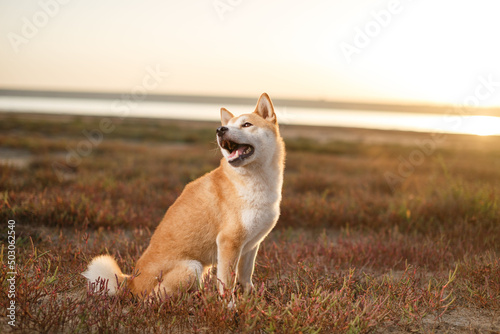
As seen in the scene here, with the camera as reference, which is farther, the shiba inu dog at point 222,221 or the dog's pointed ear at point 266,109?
the dog's pointed ear at point 266,109

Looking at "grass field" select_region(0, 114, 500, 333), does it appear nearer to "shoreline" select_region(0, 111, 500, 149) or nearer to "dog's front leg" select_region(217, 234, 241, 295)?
"dog's front leg" select_region(217, 234, 241, 295)

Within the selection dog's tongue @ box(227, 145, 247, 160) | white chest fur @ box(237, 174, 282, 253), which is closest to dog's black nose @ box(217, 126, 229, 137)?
dog's tongue @ box(227, 145, 247, 160)

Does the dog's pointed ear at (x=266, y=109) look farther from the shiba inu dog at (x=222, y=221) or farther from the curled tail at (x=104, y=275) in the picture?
the curled tail at (x=104, y=275)

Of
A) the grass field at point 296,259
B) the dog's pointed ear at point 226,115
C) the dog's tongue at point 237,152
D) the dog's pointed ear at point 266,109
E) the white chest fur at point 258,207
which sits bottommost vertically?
the grass field at point 296,259

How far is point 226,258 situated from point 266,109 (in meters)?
1.52

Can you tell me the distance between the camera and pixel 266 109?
3.89m

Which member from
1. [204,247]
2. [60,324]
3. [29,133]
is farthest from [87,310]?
[29,133]

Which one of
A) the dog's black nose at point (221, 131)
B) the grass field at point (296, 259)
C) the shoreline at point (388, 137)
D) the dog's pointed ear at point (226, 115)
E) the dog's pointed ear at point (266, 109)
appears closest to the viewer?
the grass field at point (296, 259)

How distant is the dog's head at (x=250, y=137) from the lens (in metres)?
3.46

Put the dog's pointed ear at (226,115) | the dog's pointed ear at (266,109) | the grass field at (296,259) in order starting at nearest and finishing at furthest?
the grass field at (296,259)
the dog's pointed ear at (266,109)
the dog's pointed ear at (226,115)

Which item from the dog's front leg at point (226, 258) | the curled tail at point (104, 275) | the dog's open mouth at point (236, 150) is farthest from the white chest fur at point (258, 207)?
the curled tail at point (104, 275)

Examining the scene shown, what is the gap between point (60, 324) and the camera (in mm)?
3082

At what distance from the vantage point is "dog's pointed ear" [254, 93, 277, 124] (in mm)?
3811

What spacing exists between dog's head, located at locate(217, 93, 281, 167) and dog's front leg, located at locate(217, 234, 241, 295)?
2.29 ft
